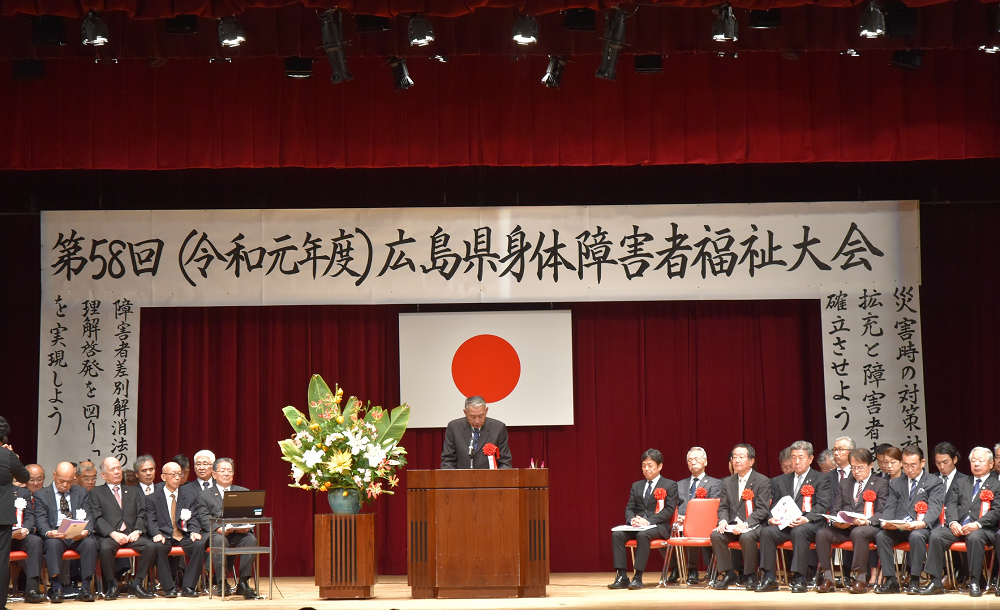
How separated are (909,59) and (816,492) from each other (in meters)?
3.04

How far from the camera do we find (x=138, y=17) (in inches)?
271

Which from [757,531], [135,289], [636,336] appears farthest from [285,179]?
[757,531]

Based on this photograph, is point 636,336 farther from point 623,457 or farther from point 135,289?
point 135,289

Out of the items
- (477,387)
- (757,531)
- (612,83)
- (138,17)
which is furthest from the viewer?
(477,387)

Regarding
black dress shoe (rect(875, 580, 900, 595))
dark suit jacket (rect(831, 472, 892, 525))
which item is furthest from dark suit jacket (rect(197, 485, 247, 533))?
black dress shoe (rect(875, 580, 900, 595))

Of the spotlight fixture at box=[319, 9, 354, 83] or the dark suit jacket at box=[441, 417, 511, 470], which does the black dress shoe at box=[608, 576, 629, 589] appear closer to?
the dark suit jacket at box=[441, 417, 511, 470]

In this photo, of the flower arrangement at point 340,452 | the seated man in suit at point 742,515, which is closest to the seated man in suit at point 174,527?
the flower arrangement at point 340,452

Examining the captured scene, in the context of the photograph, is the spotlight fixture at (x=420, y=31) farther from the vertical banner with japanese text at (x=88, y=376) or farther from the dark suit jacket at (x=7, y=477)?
the dark suit jacket at (x=7, y=477)

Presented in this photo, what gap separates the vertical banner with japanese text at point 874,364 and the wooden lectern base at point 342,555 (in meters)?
3.90

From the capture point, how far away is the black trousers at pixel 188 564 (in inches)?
309

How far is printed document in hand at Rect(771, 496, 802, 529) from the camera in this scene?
7730 mm

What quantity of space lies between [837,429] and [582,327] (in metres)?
2.20

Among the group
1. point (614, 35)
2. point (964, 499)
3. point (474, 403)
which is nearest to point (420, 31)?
point (614, 35)

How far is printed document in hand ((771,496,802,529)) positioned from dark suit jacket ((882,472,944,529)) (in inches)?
22.5
